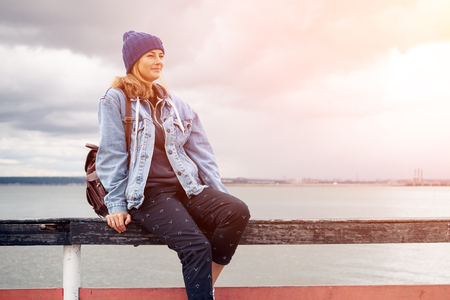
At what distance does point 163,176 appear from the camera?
7.47 feet

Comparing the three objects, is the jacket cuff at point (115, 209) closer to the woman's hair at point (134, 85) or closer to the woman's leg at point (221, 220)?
the woman's leg at point (221, 220)

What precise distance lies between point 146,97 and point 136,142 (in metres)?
0.32

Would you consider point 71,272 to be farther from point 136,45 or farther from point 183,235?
point 136,45

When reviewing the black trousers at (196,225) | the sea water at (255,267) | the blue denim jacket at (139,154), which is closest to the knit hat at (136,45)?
the blue denim jacket at (139,154)

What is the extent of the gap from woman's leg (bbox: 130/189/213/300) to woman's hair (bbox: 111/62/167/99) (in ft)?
2.06

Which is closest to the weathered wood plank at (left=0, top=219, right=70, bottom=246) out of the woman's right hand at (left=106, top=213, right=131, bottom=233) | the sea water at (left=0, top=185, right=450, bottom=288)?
the woman's right hand at (left=106, top=213, right=131, bottom=233)

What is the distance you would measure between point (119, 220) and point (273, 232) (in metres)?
0.92

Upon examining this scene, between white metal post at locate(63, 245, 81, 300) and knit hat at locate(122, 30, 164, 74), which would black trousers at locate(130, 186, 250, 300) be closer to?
white metal post at locate(63, 245, 81, 300)

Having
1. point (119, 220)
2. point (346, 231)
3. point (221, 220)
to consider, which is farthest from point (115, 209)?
point (346, 231)

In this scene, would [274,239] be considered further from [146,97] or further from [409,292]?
[146,97]

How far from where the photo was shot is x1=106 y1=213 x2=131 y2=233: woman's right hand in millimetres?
2152

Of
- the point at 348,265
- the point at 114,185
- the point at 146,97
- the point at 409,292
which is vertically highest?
the point at 146,97

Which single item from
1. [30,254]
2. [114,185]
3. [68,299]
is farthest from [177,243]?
[30,254]

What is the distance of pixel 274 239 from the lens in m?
2.40
